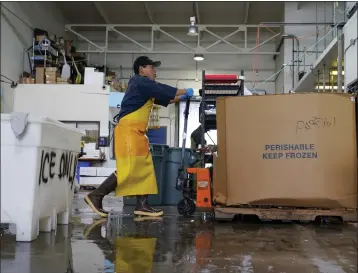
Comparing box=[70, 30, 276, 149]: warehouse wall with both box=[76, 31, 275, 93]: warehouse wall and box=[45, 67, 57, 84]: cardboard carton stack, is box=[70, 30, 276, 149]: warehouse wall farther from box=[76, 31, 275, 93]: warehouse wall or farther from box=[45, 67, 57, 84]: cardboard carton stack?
box=[45, 67, 57, 84]: cardboard carton stack

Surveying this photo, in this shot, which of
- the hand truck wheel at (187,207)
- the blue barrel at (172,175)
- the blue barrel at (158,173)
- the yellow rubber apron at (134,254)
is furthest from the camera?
the blue barrel at (172,175)

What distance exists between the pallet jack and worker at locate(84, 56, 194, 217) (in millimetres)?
318

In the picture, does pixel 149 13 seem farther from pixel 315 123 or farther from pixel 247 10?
pixel 315 123

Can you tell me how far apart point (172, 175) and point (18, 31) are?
239 inches

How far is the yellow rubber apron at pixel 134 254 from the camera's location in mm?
1730

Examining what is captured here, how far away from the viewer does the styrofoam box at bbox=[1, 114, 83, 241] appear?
1566 millimetres

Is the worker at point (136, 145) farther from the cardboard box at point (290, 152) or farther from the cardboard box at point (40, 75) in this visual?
the cardboard box at point (40, 75)

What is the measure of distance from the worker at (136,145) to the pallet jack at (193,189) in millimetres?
318

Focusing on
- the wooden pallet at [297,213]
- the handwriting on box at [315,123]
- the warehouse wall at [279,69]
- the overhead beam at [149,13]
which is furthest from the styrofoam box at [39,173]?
the overhead beam at [149,13]

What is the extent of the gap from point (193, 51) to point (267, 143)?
8.38 metres

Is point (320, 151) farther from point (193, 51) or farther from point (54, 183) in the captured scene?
point (193, 51)

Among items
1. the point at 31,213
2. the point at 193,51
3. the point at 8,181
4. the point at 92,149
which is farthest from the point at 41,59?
the point at 8,181

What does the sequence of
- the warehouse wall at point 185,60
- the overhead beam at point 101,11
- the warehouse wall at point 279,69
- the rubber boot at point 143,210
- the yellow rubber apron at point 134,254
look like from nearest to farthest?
1. the yellow rubber apron at point 134,254
2. the rubber boot at point 143,210
3. the warehouse wall at point 279,69
4. the overhead beam at point 101,11
5. the warehouse wall at point 185,60

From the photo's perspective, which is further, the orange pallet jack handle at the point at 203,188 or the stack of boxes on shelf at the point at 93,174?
the stack of boxes on shelf at the point at 93,174
